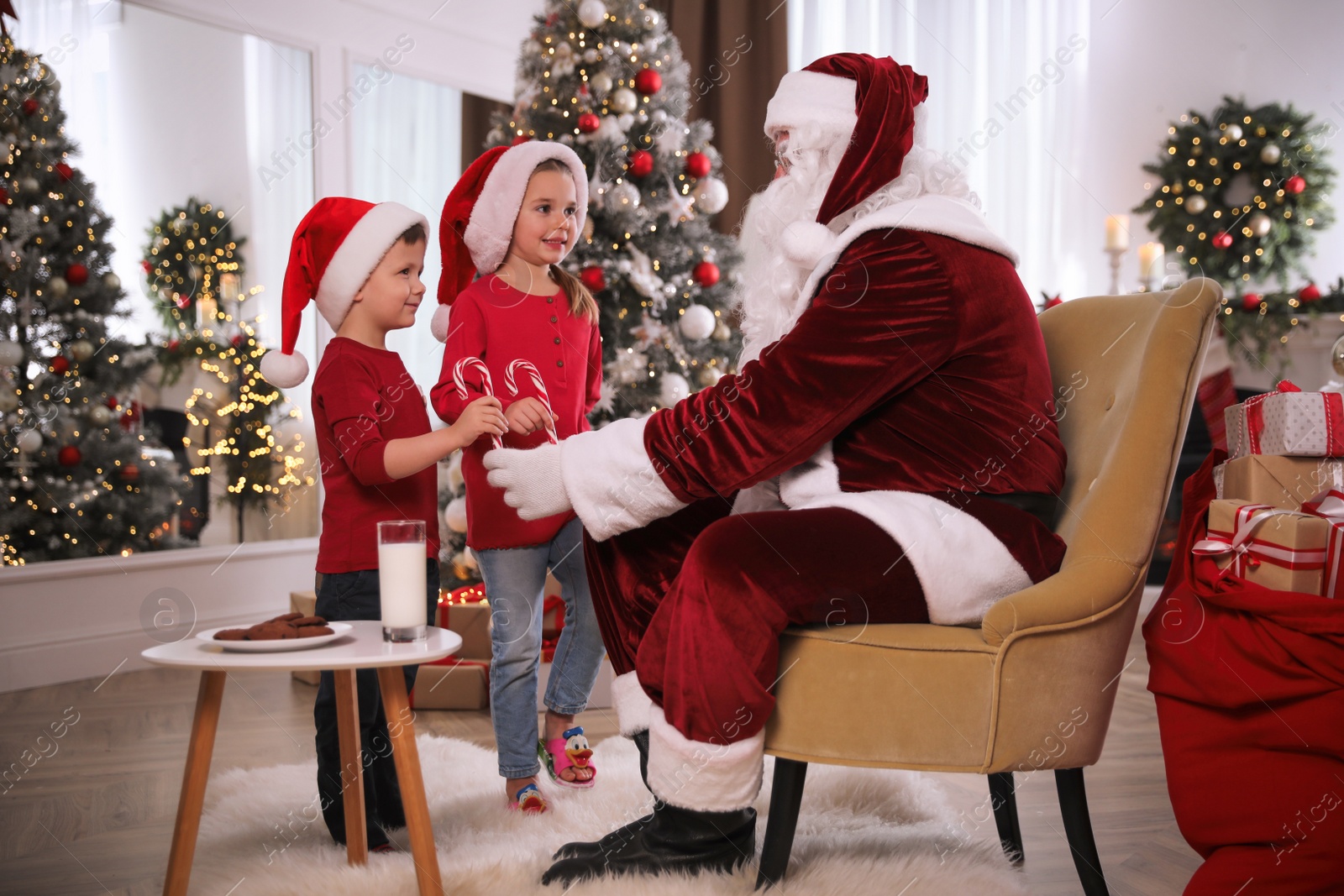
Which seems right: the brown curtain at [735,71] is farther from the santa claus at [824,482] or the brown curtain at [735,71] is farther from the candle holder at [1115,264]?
the santa claus at [824,482]

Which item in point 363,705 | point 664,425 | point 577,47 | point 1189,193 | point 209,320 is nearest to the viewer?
point 664,425

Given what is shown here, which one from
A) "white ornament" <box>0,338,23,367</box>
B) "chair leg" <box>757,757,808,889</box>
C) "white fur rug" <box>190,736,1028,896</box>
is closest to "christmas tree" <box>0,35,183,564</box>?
"white ornament" <box>0,338,23,367</box>

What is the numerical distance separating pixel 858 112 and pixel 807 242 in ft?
0.78

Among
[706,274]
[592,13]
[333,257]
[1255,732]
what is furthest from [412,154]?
[1255,732]

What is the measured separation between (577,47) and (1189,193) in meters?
2.79

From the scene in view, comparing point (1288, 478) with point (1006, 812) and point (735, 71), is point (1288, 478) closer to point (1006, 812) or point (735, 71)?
point (1006, 812)

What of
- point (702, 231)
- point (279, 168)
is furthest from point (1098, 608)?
point (279, 168)

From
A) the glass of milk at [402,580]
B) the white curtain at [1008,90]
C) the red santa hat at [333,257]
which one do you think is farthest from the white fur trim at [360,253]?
the white curtain at [1008,90]

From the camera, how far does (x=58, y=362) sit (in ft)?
10.6

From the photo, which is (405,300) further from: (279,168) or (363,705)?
(279,168)

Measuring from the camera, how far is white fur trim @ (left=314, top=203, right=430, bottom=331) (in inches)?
66.8

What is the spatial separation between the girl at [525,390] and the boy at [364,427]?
0.41 ft

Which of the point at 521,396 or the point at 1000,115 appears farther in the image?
the point at 1000,115

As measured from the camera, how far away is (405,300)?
1.73m
